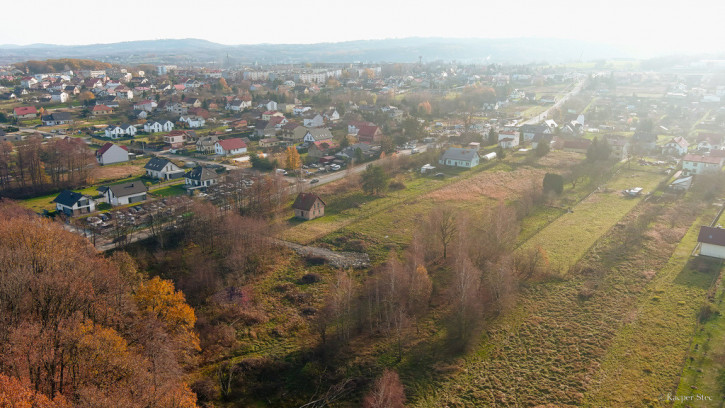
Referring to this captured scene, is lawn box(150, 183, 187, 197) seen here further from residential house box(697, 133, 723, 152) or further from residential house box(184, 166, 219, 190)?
residential house box(697, 133, 723, 152)

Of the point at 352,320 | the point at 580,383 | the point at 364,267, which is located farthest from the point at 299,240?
the point at 580,383

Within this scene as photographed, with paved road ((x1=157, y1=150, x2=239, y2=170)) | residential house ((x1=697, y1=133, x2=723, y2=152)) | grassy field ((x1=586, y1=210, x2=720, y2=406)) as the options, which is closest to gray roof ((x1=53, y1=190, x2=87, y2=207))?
paved road ((x1=157, y1=150, x2=239, y2=170))

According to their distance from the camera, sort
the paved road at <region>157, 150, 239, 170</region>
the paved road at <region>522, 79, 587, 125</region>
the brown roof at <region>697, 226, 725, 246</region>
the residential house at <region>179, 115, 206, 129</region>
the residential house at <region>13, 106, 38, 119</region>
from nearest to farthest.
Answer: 1. the brown roof at <region>697, 226, 725, 246</region>
2. the paved road at <region>157, 150, 239, 170</region>
3. the residential house at <region>179, 115, 206, 129</region>
4. the residential house at <region>13, 106, 38, 119</region>
5. the paved road at <region>522, 79, 587, 125</region>

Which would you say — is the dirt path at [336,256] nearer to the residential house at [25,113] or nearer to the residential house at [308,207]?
the residential house at [308,207]

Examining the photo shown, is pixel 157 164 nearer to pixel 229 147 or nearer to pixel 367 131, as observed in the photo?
pixel 229 147

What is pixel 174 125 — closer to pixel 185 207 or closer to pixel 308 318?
pixel 185 207

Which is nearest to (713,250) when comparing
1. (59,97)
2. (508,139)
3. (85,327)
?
(85,327)
